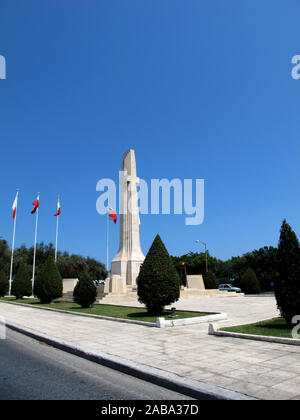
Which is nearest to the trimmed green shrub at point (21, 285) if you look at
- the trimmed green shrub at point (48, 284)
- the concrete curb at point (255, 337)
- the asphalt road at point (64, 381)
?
the trimmed green shrub at point (48, 284)

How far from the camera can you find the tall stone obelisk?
98.4ft

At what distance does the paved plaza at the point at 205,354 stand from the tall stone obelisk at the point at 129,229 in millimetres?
19184

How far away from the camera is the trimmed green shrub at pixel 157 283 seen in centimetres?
1273

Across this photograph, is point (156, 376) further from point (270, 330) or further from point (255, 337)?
point (270, 330)

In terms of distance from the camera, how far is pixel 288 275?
31.2ft

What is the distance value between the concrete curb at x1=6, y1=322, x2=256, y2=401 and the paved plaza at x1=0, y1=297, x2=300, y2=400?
7.7 inches

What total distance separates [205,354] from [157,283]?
616 centimetres

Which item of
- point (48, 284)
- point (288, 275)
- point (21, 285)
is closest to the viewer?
point (288, 275)

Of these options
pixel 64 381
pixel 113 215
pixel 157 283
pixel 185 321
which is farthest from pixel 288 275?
pixel 113 215

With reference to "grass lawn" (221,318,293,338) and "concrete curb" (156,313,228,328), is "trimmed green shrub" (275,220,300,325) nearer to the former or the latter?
"grass lawn" (221,318,293,338)

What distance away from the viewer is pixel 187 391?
15.0 ft

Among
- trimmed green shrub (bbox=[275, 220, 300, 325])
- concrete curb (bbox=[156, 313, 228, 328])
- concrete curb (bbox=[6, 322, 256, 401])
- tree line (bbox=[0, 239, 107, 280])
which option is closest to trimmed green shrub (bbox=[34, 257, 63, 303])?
concrete curb (bbox=[156, 313, 228, 328])

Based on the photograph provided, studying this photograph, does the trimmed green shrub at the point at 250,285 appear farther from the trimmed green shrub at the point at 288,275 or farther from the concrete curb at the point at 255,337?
the concrete curb at the point at 255,337
